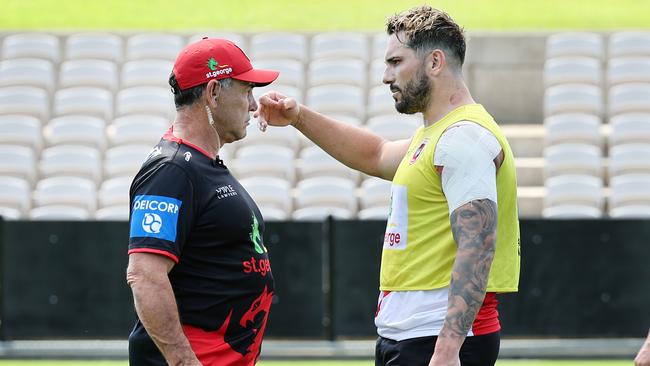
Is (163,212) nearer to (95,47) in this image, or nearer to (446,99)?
(446,99)

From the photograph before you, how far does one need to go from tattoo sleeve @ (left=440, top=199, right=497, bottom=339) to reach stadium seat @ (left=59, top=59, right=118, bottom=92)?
1118 cm

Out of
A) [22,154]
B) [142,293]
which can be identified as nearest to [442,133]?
[142,293]

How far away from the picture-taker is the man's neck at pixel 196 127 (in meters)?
4.26

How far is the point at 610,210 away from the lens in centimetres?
1260

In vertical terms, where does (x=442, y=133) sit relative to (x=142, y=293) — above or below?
Result: above

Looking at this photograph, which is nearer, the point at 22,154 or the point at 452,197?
the point at 452,197

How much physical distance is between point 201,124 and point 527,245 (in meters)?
6.93

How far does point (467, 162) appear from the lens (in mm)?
4027

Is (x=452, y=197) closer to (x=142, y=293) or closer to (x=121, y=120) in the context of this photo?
(x=142, y=293)

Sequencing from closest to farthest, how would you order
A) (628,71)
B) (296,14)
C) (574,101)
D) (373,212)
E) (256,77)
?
(256,77) → (373,212) → (574,101) → (628,71) → (296,14)

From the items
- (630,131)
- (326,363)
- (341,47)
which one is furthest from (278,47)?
(326,363)

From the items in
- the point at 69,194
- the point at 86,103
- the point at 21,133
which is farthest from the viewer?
the point at 86,103

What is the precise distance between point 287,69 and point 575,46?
3770 millimetres

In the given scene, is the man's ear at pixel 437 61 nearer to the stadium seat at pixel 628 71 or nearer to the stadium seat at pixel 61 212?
the stadium seat at pixel 61 212
